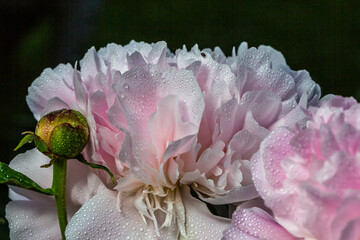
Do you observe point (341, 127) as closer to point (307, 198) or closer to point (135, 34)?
point (307, 198)

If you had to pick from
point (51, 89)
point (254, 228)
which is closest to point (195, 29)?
point (51, 89)

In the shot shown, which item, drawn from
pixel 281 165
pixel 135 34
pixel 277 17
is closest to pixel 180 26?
pixel 135 34

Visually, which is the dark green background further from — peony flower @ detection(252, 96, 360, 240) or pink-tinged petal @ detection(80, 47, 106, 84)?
peony flower @ detection(252, 96, 360, 240)

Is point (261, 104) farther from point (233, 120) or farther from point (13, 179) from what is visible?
point (13, 179)

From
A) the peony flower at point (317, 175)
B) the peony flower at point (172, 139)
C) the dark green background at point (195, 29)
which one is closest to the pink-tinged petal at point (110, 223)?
the peony flower at point (172, 139)

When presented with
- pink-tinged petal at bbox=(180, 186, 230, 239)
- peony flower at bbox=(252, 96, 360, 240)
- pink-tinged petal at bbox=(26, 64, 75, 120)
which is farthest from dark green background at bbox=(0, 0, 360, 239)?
peony flower at bbox=(252, 96, 360, 240)

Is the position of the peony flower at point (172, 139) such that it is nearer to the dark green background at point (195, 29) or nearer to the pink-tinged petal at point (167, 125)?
the pink-tinged petal at point (167, 125)

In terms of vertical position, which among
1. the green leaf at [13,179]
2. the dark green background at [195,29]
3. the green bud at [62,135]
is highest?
the green bud at [62,135]

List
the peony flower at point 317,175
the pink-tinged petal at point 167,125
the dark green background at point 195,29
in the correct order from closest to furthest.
→ the peony flower at point 317,175 → the pink-tinged petal at point 167,125 → the dark green background at point 195,29
